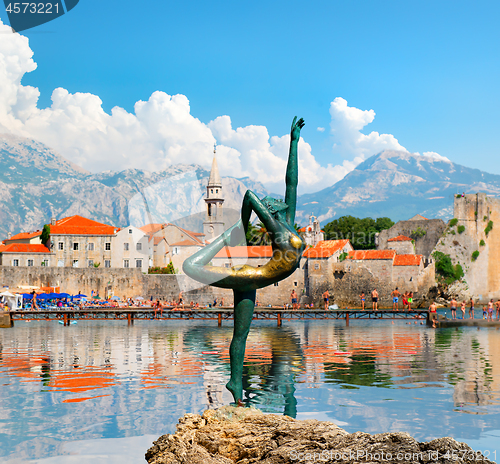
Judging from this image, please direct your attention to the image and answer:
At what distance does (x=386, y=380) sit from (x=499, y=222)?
62077mm

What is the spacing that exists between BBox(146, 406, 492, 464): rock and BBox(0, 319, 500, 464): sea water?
1.15 metres

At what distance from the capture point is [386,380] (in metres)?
12.0

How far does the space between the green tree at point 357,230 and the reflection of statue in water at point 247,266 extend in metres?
78.8

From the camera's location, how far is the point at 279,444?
529cm

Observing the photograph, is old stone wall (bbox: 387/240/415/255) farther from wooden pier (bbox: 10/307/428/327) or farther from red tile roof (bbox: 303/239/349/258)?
wooden pier (bbox: 10/307/428/327)

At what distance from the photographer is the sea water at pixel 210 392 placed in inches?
289

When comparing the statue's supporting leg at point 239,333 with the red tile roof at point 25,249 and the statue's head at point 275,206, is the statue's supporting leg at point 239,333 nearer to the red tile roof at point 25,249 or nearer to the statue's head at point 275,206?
the statue's head at point 275,206

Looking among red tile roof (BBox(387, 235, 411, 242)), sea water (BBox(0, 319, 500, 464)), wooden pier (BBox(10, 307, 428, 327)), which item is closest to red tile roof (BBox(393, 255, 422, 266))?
red tile roof (BBox(387, 235, 411, 242))

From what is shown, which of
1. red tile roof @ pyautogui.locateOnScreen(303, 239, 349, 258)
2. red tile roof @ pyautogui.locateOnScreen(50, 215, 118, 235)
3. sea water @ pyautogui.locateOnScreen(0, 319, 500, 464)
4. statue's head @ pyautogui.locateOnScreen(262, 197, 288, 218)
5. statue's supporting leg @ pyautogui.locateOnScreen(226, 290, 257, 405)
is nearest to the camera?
statue's head @ pyautogui.locateOnScreen(262, 197, 288, 218)

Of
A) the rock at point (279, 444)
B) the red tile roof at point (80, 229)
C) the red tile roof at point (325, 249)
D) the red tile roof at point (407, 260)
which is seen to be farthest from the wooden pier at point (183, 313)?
the rock at point (279, 444)

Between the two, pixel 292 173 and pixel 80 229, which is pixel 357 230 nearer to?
pixel 80 229

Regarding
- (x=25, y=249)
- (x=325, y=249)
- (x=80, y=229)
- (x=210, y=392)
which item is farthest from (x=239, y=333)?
(x=25, y=249)

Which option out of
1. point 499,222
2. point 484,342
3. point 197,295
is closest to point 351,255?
point 197,295

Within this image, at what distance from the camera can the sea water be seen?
7332 mm
